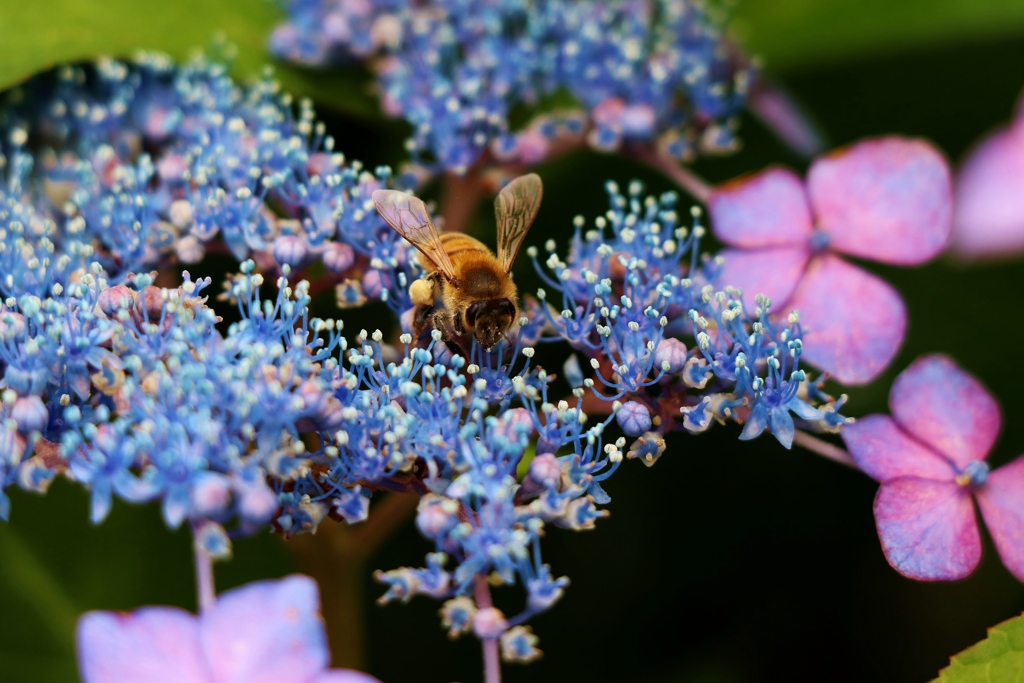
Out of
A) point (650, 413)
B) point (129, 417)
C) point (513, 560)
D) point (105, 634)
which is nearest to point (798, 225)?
point (650, 413)

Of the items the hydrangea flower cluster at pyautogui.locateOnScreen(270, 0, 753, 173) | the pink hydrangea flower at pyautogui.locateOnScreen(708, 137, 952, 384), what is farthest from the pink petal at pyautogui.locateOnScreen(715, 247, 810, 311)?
the hydrangea flower cluster at pyautogui.locateOnScreen(270, 0, 753, 173)

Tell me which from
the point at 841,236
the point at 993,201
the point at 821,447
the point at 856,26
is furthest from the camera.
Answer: the point at 856,26

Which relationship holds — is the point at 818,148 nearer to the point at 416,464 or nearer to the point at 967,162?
the point at 967,162

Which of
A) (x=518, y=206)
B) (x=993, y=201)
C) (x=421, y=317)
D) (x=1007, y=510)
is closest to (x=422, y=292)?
(x=421, y=317)

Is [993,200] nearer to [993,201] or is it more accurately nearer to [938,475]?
[993,201]

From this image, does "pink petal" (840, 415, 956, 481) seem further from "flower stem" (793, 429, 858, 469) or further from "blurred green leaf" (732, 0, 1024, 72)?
"blurred green leaf" (732, 0, 1024, 72)

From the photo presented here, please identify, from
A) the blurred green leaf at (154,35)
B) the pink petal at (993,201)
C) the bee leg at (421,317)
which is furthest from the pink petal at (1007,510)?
the blurred green leaf at (154,35)
